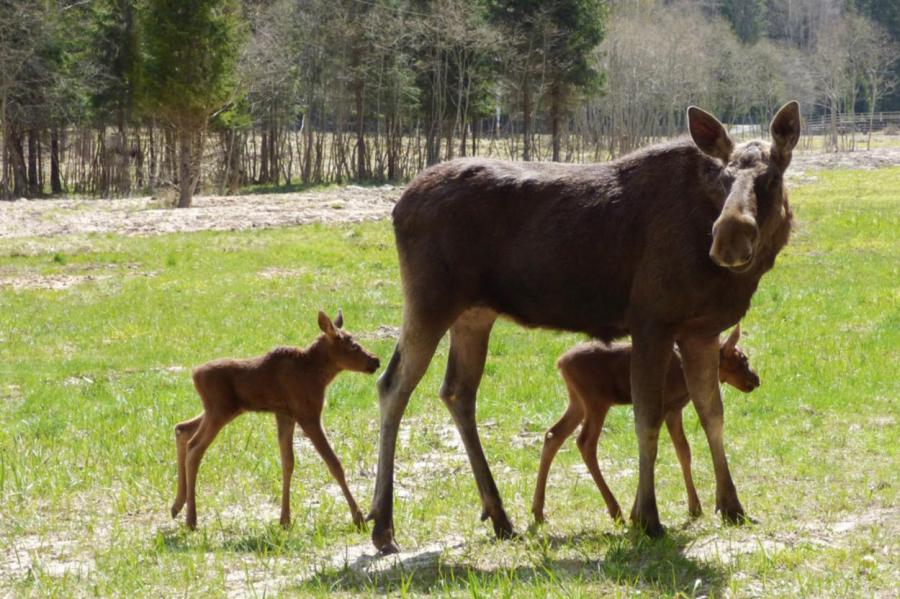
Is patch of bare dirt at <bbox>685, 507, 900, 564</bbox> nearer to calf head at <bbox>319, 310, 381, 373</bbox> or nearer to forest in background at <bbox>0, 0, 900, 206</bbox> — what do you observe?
calf head at <bbox>319, 310, 381, 373</bbox>

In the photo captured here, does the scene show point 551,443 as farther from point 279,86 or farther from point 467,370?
point 279,86

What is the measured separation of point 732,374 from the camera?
9586 mm

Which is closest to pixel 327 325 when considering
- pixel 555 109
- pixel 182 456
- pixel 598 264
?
pixel 182 456

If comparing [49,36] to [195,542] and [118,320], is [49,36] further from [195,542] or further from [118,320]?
[195,542]

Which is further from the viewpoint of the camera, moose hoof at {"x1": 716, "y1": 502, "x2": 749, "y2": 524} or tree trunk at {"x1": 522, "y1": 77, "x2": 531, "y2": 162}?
tree trunk at {"x1": 522, "y1": 77, "x2": 531, "y2": 162}

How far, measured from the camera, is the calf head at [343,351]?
9.07m

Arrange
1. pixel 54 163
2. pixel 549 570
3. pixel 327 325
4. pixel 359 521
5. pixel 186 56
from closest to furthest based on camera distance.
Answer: pixel 549 570 < pixel 359 521 < pixel 327 325 < pixel 186 56 < pixel 54 163

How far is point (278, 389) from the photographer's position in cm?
895

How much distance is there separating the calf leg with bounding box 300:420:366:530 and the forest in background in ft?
117

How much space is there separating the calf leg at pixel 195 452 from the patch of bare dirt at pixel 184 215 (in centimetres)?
2592

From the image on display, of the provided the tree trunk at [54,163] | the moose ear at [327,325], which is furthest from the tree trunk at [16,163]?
the moose ear at [327,325]

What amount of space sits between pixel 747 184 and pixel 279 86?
57775mm

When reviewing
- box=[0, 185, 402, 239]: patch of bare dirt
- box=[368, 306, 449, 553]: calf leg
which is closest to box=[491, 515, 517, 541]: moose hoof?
box=[368, 306, 449, 553]: calf leg

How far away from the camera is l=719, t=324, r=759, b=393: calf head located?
955 cm
